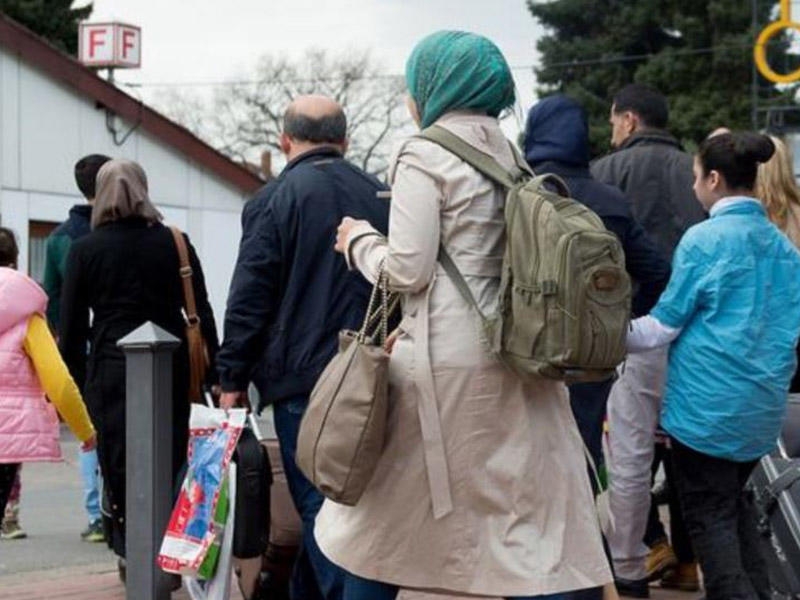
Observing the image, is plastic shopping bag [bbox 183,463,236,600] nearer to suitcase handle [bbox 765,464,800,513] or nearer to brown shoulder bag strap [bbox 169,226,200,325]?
brown shoulder bag strap [bbox 169,226,200,325]

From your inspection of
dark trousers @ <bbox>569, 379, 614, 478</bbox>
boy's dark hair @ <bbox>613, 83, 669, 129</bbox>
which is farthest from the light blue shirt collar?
boy's dark hair @ <bbox>613, 83, 669, 129</bbox>

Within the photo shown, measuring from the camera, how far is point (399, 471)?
4355mm

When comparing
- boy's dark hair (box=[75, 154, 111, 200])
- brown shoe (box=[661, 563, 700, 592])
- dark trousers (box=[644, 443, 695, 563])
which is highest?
boy's dark hair (box=[75, 154, 111, 200])

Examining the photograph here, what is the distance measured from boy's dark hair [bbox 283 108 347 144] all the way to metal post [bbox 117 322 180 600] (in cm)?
105

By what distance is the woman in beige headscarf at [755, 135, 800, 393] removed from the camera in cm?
691

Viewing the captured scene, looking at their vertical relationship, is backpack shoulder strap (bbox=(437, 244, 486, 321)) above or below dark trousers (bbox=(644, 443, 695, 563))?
above

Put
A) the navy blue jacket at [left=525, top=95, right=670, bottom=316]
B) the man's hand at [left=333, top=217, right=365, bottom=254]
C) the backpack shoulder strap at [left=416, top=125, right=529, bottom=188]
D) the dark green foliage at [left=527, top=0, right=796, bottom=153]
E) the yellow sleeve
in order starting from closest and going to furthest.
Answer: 1. the backpack shoulder strap at [left=416, top=125, right=529, bottom=188]
2. the man's hand at [left=333, top=217, right=365, bottom=254]
3. the navy blue jacket at [left=525, top=95, right=670, bottom=316]
4. the yellow sleeve
5. the dark green foliage at [left=527, top=0, right=796, bottom=153]

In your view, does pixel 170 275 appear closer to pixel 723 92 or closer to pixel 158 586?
pixel 158 586

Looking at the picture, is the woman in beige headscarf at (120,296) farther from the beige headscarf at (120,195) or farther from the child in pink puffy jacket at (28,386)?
the child in pink puffy jacket at (28,386)

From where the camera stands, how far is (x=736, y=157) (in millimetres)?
6160

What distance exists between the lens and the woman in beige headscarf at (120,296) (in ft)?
23.7

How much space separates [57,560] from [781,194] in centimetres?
413

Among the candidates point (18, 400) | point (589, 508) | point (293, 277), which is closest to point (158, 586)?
point (18, 400)

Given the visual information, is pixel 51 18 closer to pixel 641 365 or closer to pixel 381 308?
pixel 641 365
